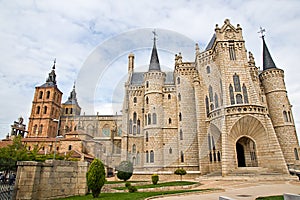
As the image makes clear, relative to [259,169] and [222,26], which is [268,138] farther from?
[222,26]

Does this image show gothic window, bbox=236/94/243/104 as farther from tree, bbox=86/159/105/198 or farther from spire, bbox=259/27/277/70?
tree, bbox=86/159/105/198

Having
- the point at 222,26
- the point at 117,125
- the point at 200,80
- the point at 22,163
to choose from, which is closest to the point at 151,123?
the point at 200,80

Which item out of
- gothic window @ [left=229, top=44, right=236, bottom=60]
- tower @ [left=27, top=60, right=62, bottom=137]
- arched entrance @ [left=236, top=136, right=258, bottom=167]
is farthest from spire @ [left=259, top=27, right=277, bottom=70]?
tower @ [left=27, top=60, right=62, bottom=137]

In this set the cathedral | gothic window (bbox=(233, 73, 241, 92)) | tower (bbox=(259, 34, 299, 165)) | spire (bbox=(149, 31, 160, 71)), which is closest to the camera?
the cathedral

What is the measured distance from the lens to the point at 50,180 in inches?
439

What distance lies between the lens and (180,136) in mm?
31156

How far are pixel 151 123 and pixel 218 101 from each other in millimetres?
11510

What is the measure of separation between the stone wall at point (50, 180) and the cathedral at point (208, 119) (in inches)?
598

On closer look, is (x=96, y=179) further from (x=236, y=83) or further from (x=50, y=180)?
(x=236, y=83)

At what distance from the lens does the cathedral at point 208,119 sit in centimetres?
2308

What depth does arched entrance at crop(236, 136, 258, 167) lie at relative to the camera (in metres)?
23.6

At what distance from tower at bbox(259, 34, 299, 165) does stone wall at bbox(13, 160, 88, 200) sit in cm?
2689

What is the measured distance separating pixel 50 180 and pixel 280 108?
30.1 metres

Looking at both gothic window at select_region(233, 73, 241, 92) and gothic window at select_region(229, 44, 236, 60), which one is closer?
gothic window at select_region(233, 73, 241, 92)
